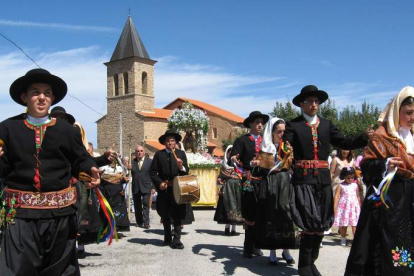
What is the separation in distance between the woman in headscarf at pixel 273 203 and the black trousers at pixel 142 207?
5729 millimetres

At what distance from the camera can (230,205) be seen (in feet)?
35.3

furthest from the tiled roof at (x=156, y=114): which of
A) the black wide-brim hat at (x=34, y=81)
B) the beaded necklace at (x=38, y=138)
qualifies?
the beaded necklace at (x=38, y=138)

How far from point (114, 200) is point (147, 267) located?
3.38 metres

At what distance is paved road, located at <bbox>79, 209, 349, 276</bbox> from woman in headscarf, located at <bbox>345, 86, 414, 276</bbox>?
2032 mm

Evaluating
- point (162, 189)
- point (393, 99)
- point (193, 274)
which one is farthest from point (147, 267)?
point (393, 99)

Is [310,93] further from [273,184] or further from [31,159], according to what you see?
[31,159]

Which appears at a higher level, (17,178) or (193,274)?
(17,178)

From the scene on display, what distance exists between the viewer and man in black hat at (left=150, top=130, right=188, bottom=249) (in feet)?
30.0

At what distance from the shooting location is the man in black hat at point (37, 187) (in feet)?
12.9

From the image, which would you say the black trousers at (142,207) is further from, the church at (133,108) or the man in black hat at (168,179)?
the church at (133,108)

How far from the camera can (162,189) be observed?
925 centimetres

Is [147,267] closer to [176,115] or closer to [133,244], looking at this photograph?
[133,244]

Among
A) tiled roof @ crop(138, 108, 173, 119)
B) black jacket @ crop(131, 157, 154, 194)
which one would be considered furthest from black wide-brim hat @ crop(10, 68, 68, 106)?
tiled roof @ crop(138, 108, 173, 119)

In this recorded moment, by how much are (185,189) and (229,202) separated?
2353mm
